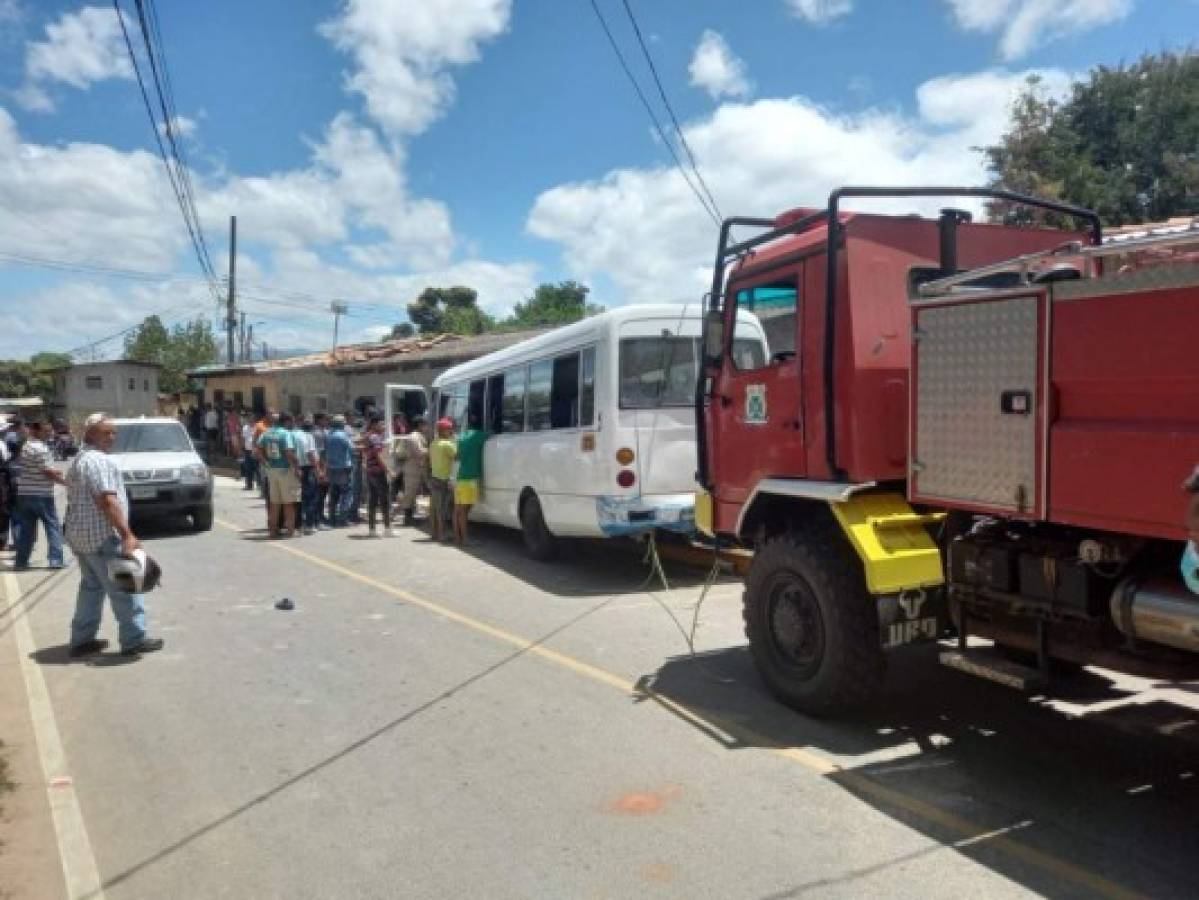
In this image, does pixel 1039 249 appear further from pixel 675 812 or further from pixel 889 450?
pixel 675 812

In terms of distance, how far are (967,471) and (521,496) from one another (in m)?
6.87

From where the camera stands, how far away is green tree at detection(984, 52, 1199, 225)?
27875 mm

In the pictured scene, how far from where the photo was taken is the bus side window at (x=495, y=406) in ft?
37.1

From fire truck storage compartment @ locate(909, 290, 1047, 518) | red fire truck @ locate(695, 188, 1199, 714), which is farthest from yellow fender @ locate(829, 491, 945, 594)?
fire truck storage compartment @ locate(909, 290, 1047, 518)

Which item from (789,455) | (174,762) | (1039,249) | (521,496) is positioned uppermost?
(1039,249)

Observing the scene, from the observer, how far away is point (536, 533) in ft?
34.0

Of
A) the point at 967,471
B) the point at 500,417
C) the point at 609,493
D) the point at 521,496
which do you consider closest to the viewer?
the point at 967,471

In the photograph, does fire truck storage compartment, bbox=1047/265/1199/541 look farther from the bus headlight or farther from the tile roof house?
the tile roof house

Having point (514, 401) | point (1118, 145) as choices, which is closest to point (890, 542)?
point (514, 401)

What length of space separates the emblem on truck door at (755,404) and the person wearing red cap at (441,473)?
6976 mm

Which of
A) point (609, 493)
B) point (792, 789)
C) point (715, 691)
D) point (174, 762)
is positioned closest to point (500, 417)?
point (609, 493)

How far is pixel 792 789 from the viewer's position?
4078 millimetres

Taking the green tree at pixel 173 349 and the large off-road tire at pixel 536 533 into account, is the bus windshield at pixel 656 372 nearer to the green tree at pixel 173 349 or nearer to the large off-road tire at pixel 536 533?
the large off-road tire at pixel 536 533

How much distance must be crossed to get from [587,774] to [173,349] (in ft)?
217
